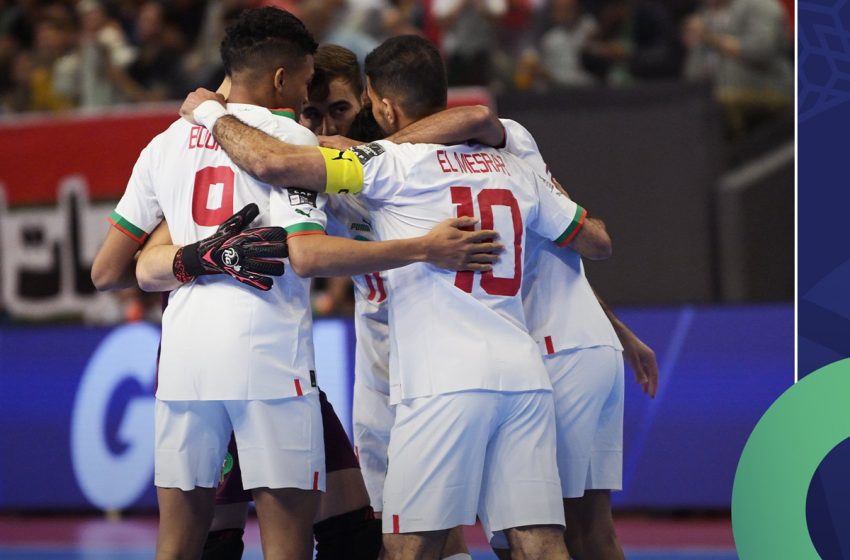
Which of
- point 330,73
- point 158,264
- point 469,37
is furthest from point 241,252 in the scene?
point 469,37

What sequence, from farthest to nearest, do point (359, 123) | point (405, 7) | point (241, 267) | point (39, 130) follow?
point (39, 130)
point (405, 7)
point (359, 123)
point (241, 267)

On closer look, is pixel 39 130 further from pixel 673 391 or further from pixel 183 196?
pixel 183 196

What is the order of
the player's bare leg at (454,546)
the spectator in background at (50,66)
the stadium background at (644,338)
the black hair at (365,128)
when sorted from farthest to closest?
the spectator in background at (50,66) < the stadium background at (644,338) < the black hair at (365,128) < the player's bare leg at (454,546)

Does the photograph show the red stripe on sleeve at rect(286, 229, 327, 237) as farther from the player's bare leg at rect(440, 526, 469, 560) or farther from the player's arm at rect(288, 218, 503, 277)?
the player's bare leg at rect(440, 526, 469, 560)

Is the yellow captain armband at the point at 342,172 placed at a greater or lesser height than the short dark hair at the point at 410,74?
lesser

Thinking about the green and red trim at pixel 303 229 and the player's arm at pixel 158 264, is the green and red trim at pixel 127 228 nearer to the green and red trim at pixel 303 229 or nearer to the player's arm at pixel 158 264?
the player's arm at pixel 158 264

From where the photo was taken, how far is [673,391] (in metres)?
8.93

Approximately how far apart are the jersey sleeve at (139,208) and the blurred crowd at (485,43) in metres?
6.49

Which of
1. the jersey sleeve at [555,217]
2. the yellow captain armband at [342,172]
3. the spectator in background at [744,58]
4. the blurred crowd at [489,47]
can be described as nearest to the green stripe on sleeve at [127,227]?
the yellow captain armband at [342,172]

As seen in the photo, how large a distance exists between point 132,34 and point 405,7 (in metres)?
3.72

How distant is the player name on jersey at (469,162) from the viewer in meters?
4.65

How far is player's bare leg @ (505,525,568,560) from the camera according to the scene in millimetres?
4516

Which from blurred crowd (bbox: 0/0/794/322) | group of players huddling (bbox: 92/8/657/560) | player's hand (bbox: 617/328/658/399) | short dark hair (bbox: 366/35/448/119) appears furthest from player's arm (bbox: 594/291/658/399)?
blurred crowd (bbox: 0/0/794/322)

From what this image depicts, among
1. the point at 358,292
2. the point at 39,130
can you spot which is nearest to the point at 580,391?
the point at 358,292
